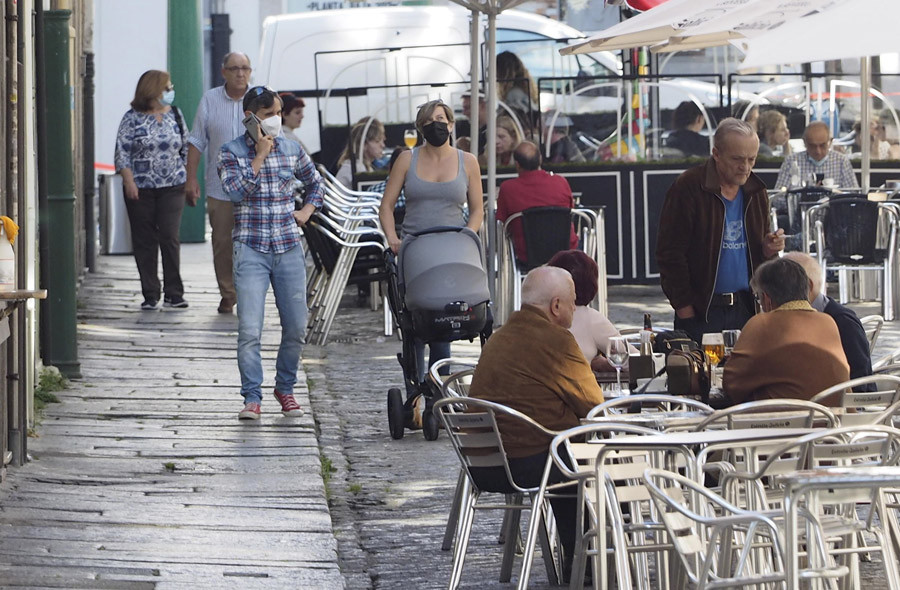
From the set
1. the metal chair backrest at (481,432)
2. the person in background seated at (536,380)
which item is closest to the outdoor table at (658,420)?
the person in background seated at (536,380)

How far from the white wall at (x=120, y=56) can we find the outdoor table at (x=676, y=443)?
21.6 m

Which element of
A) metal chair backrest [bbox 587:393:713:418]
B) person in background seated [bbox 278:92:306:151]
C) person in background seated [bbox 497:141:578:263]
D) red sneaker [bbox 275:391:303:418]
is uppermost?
person in background seated [bbox 278:92:306:151]

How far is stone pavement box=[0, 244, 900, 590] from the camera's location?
6.08m

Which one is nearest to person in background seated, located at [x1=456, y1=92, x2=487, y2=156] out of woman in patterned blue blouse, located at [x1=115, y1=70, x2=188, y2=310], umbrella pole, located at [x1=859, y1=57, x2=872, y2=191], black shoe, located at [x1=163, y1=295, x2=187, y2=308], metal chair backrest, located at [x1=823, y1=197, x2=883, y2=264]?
woman in patterned blue blouse, located at [x1=115, y1=70, x2=188, y2=310]

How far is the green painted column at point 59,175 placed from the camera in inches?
370

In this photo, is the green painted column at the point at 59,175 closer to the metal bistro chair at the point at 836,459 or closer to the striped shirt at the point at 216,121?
the striped shirt at the point at 216,121

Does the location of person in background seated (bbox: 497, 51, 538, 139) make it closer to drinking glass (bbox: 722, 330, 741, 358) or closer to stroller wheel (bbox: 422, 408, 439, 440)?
stroller wheel (bbox: 422, 408, 439, 440)

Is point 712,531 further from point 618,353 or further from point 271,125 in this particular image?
point 271,125

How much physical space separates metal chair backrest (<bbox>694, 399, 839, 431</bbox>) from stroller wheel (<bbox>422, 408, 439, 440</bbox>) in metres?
3.35

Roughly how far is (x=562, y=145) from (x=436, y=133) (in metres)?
6.72

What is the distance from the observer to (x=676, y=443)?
14.9 feet

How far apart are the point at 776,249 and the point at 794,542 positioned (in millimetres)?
3852

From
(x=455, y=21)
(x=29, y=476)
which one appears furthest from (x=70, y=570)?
(x=455, y=21)

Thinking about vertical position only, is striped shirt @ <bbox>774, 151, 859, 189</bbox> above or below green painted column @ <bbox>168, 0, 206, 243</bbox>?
below
